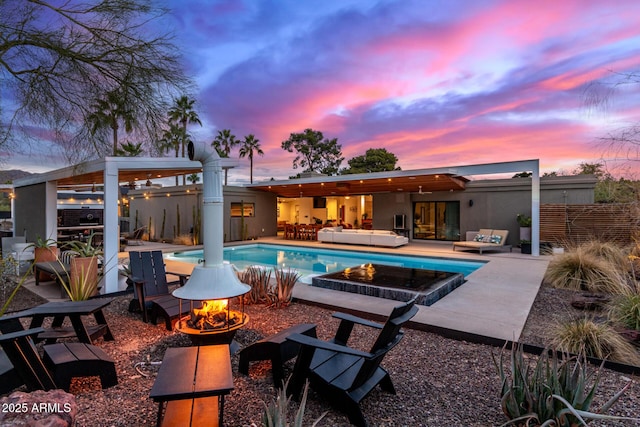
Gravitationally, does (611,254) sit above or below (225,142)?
below

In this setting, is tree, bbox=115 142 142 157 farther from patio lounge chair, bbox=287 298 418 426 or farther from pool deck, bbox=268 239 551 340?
patio lounge chair, bbox=287 298 418 426

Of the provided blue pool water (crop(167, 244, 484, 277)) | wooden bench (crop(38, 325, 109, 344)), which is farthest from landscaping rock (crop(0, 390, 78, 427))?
blue pool water (crop(167, 244, 484, 277))

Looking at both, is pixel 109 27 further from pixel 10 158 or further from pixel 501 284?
pixel 501 284

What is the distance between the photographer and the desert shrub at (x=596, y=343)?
11.1 feet

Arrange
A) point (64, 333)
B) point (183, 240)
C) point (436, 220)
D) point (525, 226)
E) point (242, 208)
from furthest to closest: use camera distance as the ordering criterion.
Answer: point (242, 208) < point (436, 220) < point (183, 240) < point (525, 226) < point (64, 333)

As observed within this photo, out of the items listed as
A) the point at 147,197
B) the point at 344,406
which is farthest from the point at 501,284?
the point at 147,197

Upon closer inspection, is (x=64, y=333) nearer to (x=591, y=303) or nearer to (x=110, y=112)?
(x=110, y=112)

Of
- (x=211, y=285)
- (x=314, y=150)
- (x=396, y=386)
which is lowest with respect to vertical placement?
(x=396, y=386)

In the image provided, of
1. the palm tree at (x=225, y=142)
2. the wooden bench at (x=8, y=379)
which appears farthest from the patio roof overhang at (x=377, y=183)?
the palm tree at (x=225, y=142)

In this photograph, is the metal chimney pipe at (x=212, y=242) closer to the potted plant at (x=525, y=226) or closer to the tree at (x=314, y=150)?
the potted plant at (x=525, y=226)

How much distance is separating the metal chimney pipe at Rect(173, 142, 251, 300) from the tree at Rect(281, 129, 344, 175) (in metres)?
30.3

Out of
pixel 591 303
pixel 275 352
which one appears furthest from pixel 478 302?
pixel 275 352

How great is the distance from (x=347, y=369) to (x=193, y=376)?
1172mm

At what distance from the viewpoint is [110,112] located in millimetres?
5016
